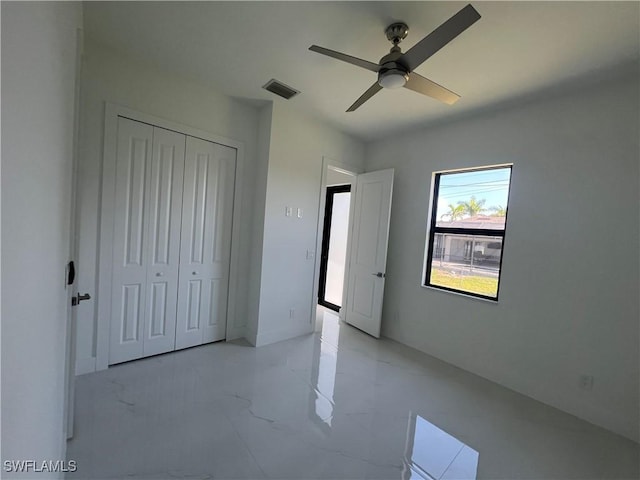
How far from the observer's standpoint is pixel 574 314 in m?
2.35

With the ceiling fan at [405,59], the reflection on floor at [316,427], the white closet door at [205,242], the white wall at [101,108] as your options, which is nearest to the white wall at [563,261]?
the reflection on floor at [316,427]

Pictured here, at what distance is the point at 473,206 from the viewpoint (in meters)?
3.07

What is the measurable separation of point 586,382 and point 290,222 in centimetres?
307

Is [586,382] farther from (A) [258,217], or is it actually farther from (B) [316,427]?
(A) [258,217]

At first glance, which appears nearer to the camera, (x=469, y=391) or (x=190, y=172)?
(x=469, y=391)

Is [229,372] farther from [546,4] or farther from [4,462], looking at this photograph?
[546,4]

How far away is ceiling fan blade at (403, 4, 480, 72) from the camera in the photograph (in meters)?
1.28

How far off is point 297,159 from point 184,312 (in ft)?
6.90

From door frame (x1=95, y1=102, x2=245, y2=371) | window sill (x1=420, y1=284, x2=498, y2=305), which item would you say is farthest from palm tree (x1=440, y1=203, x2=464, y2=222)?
door frame (x1=95, y1=102, x2=245, y2=371)

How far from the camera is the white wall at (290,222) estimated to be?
3129 millimetres

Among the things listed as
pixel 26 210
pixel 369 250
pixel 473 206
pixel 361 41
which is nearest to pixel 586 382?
pixel 473 206

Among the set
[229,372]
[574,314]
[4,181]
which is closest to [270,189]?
[229,372]

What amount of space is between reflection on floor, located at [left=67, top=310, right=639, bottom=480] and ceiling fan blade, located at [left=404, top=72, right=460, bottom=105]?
242 centimetres

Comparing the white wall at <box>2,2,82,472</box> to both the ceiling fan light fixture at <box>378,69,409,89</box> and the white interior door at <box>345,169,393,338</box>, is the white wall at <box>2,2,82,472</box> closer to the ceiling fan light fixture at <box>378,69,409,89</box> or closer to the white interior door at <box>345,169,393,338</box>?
the ceiling fan light fixture at <box>378,69,409,89</box>
